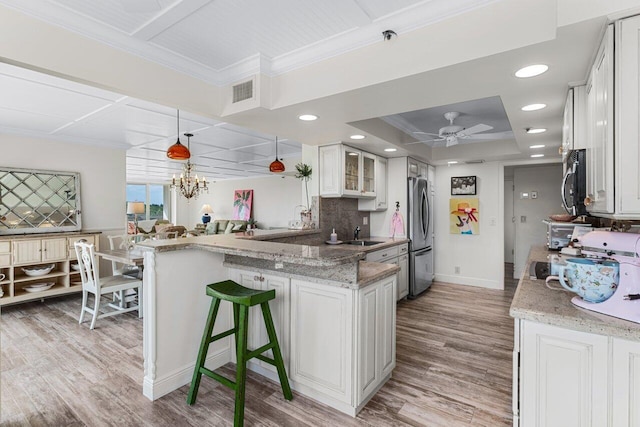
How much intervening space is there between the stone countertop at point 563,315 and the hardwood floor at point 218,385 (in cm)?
100

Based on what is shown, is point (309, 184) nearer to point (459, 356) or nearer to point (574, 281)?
point (459, 356)

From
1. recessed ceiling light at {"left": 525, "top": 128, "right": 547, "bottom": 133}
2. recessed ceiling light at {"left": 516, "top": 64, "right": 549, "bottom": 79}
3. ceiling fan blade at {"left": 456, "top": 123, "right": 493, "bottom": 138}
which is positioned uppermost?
recessed ceiling light at {"left": 516, "top": 64, "right": 549, "bottom": 79}

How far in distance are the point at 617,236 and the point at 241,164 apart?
730 cm

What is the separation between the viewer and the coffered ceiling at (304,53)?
5.57ft

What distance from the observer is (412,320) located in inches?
151

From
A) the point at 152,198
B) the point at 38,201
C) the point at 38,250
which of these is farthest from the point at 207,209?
the point at 38,250

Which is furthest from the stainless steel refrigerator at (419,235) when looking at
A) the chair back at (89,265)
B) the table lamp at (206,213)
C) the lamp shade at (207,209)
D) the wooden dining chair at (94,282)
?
the lamp shade at (207,209)

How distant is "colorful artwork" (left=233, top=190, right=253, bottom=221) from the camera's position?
1017 centimetres

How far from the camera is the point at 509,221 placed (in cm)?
681

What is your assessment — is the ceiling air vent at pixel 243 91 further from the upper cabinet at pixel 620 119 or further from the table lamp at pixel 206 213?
the table lamp at pixel 206 213

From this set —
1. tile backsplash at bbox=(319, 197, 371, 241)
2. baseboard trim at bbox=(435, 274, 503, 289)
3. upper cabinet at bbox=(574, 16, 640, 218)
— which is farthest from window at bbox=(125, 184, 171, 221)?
upper cabinet at bbox=(574, 16, 640, 218)

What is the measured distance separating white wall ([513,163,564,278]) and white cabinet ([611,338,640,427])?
5.57 metres

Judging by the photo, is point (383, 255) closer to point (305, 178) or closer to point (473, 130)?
point (305, 178)

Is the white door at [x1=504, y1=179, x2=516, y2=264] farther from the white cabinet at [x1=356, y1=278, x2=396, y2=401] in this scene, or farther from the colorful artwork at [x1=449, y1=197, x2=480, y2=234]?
the white cabinet at [x1=356, y1=278, x2=396, y2=401]
